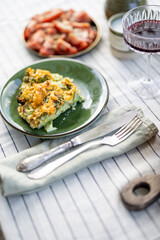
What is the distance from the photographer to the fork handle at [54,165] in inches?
47.4

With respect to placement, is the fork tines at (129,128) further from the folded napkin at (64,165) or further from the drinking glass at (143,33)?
the drinking glass at (143,33)

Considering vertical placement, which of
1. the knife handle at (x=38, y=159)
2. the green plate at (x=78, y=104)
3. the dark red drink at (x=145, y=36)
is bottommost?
the knife handle at (x=38, y=159)

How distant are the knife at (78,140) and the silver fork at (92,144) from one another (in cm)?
2

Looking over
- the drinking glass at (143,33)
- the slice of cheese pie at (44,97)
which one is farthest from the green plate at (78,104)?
the drinking glass at (143,33)

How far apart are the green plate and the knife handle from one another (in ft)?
0.21

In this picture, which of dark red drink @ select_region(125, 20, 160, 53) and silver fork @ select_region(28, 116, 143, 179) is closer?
silver fork @ select_region(28, 116, 143, 179)

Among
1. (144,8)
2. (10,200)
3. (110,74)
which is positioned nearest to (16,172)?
(10,200)

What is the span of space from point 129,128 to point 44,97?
373 millimetres

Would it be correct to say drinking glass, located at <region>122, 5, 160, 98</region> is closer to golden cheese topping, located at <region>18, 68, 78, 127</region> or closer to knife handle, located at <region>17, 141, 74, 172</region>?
golden cheese topping, located at <region>18, 68, 78, 127</region>

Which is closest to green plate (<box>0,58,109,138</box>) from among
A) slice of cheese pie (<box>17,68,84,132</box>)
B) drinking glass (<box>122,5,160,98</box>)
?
slice of cheese pie (<box>17,68,84,132</box>)

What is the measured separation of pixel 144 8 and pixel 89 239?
1076 mm

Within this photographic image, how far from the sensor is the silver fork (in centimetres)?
121

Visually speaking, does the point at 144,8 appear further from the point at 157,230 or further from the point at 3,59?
the point at 157,230

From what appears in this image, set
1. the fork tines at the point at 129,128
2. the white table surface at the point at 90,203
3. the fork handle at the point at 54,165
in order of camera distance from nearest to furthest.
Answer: the white table surface at the point at 90,203, the fork handle at the point at 54,165, the fork tines at the point at 129,128
